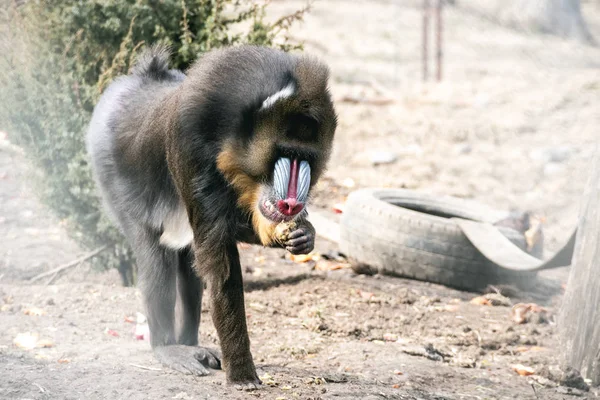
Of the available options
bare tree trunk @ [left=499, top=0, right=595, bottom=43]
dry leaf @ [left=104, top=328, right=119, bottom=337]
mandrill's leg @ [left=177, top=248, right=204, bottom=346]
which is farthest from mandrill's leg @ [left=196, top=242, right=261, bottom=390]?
bare tree trunk @ [left=499, top=0, right=595, bottom=43]

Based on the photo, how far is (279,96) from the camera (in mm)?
3926

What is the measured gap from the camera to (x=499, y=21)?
1775cm

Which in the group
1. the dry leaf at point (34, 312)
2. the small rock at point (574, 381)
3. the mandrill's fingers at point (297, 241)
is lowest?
the dry leaf at point (34, 312)

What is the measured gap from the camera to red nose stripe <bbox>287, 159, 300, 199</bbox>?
3988mm

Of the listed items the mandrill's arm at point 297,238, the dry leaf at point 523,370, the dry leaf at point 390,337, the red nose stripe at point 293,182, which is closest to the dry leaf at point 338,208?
the dry leaf at point 390,337

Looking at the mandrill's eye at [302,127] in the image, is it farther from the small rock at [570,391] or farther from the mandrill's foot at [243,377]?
the small rock at [570,391]

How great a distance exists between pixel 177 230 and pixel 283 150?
3.47ft

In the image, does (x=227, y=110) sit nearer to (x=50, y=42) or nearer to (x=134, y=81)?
(x=134, y=81)

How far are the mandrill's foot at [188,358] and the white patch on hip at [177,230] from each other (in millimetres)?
552

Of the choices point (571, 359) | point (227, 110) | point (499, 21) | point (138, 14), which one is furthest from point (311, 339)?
point (499, 21)

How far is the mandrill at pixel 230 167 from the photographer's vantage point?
399 centimetres

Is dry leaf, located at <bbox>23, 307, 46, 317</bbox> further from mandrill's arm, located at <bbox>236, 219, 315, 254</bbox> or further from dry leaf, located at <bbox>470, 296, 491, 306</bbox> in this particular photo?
dry leaf, located at <bbox>470, 296, 491, 306</bbox>

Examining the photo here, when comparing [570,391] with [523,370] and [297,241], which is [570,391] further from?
[297,241]

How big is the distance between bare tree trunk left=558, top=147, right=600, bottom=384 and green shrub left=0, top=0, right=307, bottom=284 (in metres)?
2.28
